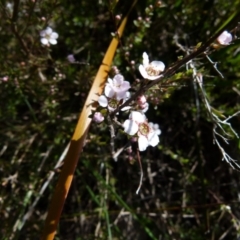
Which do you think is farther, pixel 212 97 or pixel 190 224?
pixel 190 224

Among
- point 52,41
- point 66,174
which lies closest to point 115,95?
point 66,174

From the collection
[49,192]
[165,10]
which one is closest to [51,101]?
[49,192]

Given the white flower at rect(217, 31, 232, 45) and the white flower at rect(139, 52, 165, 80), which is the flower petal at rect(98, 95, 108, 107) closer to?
the white flower at rect(139, 52, 165, 80)

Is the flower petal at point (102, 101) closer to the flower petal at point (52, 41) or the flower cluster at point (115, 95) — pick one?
the flower cluster at point (115, 95)

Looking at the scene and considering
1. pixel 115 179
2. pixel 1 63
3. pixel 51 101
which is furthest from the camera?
pixel 115 179

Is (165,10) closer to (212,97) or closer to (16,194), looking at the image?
(212,97)

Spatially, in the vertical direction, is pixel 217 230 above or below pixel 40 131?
below
